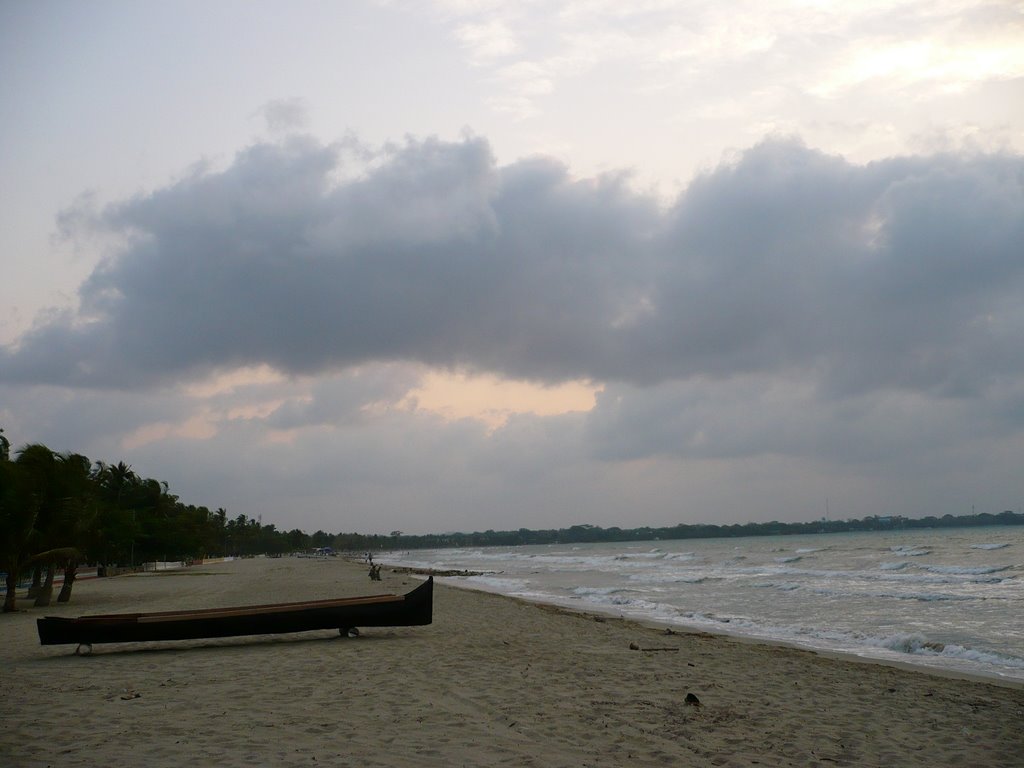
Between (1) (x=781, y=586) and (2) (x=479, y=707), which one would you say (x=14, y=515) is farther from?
(1) (x=781, y=586)

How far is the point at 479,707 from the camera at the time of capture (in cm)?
784

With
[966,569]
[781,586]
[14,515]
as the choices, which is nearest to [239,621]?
[14,515]

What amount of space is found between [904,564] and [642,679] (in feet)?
137

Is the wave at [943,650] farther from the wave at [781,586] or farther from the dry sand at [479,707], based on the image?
the wave at [781,586]

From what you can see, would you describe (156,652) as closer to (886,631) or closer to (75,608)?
(75,608)

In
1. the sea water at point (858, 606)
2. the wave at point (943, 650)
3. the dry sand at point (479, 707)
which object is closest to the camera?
the dry sand at point (479, 707)

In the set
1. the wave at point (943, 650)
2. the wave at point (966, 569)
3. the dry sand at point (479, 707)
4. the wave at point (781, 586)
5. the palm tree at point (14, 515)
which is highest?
the palm tree at point (14, 515)

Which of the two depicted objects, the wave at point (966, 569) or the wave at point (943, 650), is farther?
the wave at point (966, 569)

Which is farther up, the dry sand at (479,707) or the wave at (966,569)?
the dry sand at (479,707)

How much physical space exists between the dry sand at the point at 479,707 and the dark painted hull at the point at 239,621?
288mm

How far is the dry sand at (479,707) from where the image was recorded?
6266 mm

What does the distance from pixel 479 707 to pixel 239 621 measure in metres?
6.04

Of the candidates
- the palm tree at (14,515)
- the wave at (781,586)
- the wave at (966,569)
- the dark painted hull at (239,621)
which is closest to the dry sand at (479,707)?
the dark painted hull at (239,621)

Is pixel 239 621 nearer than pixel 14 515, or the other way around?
pixel 239 621
